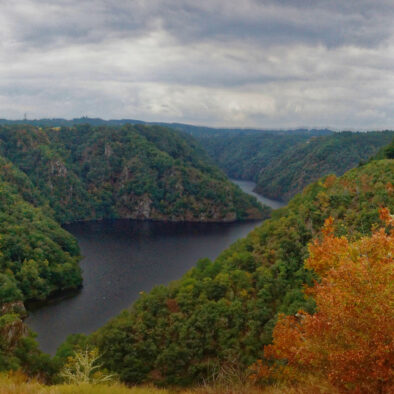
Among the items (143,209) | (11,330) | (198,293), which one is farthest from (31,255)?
(143,209)

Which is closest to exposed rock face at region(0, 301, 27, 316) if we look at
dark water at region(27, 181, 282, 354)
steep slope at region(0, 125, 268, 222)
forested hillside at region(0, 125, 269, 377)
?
dark water at region(27, 181, 282, 354)

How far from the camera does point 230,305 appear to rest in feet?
129

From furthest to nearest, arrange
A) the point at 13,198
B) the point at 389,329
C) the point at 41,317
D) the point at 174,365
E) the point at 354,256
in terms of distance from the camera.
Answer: the point at 13,198 → the point at 41,317 → the point at 174,365 → the point at 354,256 → the point at 389,329

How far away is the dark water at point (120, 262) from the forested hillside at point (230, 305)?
1230 centimetres

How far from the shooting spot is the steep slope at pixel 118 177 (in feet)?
Result: 443

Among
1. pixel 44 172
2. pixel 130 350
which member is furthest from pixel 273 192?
pixel 130 350

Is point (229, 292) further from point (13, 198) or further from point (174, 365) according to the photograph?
point (13, 198)

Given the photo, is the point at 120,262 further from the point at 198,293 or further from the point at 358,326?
the point at 358,326

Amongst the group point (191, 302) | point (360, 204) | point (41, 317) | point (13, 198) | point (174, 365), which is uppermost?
point (360, 204)

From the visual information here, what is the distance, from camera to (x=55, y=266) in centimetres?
6706

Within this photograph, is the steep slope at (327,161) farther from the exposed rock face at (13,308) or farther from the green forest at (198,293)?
the exposed rock face at (13,308)

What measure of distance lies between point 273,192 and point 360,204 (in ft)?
477

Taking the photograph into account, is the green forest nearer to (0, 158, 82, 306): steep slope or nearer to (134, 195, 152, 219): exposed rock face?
(0, 158, 82, 306): steep slope

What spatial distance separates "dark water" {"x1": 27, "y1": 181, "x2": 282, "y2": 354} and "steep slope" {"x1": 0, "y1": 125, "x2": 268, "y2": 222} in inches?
411
